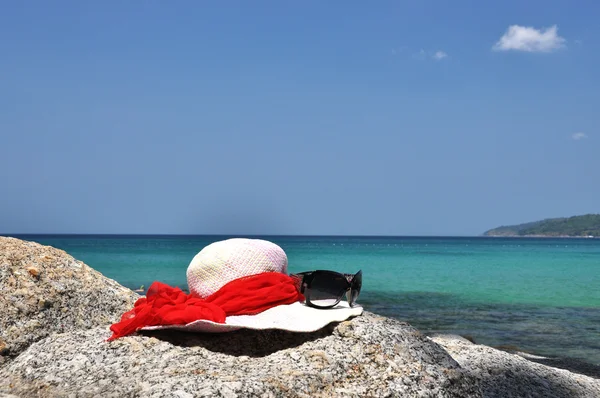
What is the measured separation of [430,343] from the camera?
4.64 meters

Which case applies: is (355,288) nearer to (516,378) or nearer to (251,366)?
(251,366)

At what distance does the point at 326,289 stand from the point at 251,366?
0.92 meters

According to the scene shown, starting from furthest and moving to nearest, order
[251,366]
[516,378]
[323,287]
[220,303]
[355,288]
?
[516,378] → [355,288] → [323,287] → [220,303] → [251,366]

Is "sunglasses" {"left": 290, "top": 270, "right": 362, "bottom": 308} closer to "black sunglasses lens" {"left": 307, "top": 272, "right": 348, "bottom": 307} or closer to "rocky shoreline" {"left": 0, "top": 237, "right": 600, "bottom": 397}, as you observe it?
"black sunglasses lens" {"left": 307, "top": 272, "right": 348, "bottom": 307}

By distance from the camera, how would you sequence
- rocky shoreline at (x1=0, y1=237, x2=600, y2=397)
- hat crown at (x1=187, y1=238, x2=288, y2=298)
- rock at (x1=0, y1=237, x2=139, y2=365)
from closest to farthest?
rocky shoreline at (x1=0, y1=237, x2=600, y2=397), hat crown at (x1=187, y1=238, x2=288, y2=298), rock at (x1=0, y1=237, x2=139, y2=365)

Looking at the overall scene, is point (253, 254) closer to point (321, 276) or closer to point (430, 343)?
point (321, 276)

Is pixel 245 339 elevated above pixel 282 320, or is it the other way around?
pixel 282 320

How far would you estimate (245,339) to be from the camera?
14.7 ft

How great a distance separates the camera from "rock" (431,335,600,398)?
233 inches

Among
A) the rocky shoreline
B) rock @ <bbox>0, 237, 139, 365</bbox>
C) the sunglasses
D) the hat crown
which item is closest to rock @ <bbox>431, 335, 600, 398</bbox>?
the rocky shoreline

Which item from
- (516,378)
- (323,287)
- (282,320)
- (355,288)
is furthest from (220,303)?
(516,378)

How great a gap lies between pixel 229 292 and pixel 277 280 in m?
0.39

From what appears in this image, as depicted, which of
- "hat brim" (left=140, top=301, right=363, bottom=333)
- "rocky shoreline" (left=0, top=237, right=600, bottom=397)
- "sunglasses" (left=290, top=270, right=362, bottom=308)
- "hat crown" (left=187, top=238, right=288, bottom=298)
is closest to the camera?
"rocky shoreline" (left=0, top=237, right=600, bottom=397)

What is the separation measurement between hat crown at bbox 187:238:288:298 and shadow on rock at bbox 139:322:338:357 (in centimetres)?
44
